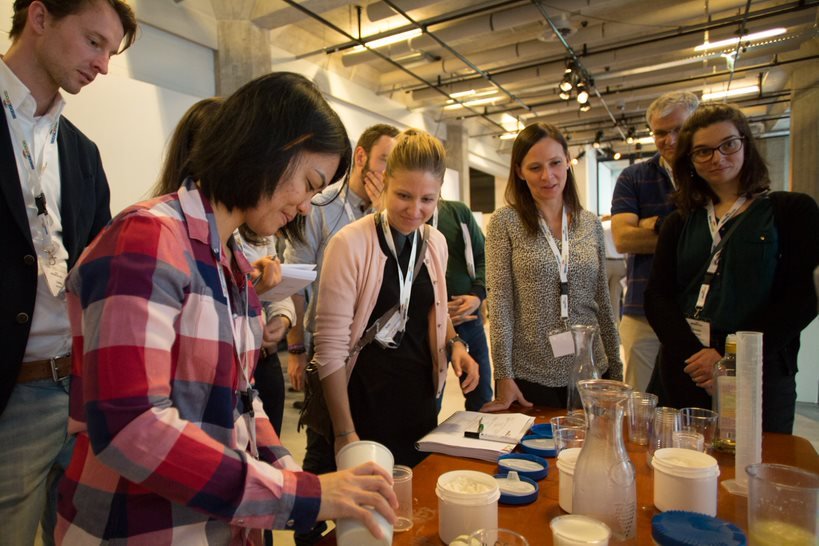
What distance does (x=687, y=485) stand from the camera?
3.02 feet

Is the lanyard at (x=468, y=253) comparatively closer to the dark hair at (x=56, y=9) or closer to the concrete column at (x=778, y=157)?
the dark hair at (x=56, y=9)

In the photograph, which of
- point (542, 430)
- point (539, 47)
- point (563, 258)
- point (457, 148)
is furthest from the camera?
point (457, 148)

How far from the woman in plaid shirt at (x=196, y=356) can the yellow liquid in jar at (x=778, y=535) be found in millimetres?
574

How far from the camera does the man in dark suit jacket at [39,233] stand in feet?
3.89

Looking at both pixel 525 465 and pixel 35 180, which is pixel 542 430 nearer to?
pixel 525 465

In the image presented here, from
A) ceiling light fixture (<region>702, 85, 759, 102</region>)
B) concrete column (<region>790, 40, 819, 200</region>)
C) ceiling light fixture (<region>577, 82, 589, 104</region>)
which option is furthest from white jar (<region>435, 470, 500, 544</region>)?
ceiling light fixture (<region>702, 85, 759, 102</region>)

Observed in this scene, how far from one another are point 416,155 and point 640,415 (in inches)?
36.7

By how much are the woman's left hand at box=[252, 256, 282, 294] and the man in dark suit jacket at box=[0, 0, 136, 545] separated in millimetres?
467

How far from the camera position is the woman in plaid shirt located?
65 cm

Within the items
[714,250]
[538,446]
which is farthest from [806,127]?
[538,446]

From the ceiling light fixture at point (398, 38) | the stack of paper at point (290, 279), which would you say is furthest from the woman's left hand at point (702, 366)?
the ceiling light fixture at point (398, 38)

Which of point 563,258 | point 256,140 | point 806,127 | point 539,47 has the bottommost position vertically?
point 563,258

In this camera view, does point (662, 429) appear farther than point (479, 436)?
No

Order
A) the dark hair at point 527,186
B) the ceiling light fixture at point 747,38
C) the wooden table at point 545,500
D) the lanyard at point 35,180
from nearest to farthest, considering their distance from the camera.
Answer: the wooden table at point 545,500
the lanyard at point 35,180
the dark hair at point 527,186
the ceiling light fixture at point 747,38
